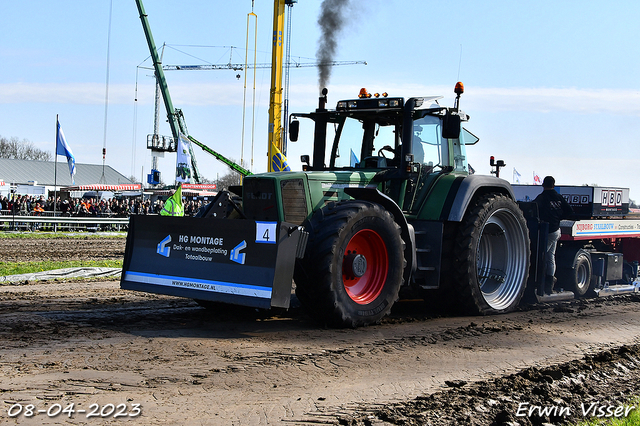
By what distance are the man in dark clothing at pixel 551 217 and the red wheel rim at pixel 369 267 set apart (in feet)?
12.4

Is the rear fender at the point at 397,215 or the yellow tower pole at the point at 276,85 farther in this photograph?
the yellow tower pole at the point at 276,85

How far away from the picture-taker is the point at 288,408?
4.27 m

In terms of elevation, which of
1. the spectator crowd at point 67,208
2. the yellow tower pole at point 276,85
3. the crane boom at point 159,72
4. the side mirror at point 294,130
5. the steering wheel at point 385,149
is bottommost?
the spectator crowd at point 67,208

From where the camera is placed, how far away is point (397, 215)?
7.53 metres

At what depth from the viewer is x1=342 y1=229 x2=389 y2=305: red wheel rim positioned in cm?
719

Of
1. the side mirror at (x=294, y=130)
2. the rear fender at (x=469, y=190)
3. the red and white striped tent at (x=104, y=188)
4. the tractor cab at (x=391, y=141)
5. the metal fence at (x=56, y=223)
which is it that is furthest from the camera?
the red and white striped tent at (x=104, y=188)

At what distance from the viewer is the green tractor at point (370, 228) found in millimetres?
6641

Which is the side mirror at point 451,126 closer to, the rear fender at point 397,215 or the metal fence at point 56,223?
the rear fender at point 397,215

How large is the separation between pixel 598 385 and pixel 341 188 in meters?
3.70

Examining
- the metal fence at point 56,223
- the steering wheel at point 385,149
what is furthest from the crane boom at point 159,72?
the steering wheel at point 385,149

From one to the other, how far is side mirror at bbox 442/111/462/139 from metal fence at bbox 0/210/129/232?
1906 cm

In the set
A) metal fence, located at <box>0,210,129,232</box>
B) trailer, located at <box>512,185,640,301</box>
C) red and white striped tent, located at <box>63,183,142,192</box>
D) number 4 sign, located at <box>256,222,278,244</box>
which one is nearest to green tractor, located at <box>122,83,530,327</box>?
number 4 sign, located at <box>256,222,278,244</box>

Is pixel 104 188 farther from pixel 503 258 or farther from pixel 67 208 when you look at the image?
pixel 503 258

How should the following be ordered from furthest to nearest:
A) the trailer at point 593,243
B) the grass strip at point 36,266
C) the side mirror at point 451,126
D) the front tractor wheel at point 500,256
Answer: the grass strip at point 36,266
the trailer at point 593,243
the front tractor wheel at point 500,256
the side mirror at point 451,126
